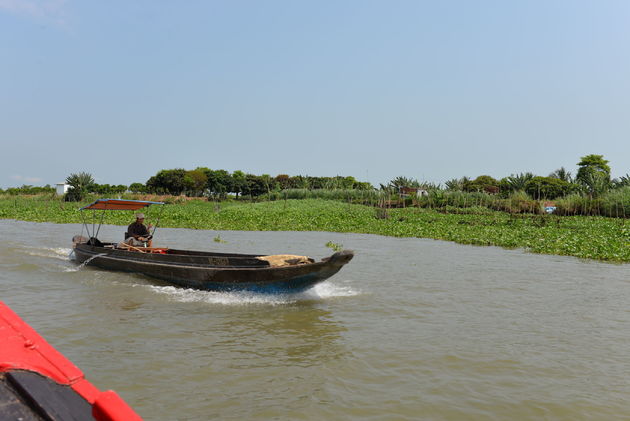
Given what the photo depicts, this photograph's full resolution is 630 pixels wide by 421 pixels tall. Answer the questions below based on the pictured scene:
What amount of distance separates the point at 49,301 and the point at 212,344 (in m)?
3.93

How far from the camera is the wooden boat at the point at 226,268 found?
7711mm

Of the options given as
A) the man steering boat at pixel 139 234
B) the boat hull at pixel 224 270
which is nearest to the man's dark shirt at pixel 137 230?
the man steering boat at pixel 139 234

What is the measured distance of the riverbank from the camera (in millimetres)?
16156

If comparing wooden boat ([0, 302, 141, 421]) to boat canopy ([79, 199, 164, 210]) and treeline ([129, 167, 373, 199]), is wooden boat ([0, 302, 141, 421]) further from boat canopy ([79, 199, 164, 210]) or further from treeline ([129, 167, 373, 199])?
treeline ([129, 167, 373, 199])

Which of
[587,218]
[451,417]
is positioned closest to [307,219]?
[587,218]

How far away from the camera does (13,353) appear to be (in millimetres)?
2186

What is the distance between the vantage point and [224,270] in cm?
812

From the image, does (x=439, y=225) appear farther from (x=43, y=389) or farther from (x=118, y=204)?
(x=43, y=389)

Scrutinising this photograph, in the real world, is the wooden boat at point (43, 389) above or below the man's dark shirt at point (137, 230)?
below

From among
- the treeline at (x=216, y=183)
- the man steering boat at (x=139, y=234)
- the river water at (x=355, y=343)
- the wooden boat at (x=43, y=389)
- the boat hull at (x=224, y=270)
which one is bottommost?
the river water at (x=355, y=343)

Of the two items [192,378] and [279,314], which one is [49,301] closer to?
[279,314]

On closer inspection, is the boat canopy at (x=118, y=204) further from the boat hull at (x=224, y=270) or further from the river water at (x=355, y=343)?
the river water at (x=355, y=343)

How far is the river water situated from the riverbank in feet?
16.8

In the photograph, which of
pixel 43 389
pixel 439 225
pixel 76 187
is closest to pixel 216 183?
pixel 76 187
